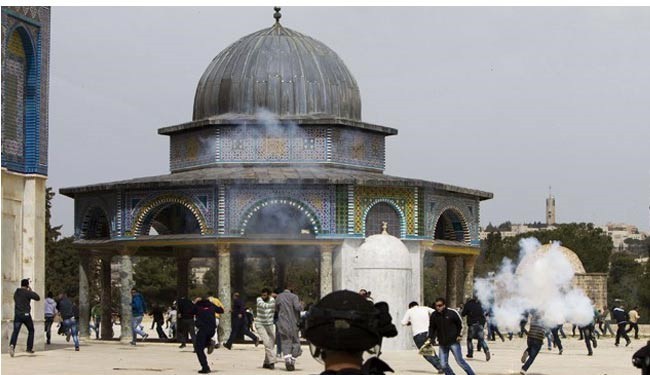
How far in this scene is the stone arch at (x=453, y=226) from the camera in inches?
1519

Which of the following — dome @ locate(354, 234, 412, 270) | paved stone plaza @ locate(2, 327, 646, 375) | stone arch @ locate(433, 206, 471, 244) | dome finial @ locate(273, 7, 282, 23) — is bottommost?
paved stone plaza @ locate(2, 327, 646, 375)

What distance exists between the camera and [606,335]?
164ft

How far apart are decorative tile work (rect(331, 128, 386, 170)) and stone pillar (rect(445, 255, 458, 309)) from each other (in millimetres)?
3620

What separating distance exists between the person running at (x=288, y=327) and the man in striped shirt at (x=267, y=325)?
0.72ft

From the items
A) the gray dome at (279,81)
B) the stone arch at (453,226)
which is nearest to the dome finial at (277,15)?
the gray dome at (279,81)

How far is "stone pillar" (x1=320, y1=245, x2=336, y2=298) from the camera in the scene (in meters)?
33.9

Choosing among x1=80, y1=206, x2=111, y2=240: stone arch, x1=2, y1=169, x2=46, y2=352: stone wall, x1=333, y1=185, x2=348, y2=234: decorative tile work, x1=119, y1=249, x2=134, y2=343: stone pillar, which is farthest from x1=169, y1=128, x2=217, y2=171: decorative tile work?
x1=2, y1=169, x2=46, y2=352: stone wall

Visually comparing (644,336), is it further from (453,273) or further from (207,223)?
(207,223)

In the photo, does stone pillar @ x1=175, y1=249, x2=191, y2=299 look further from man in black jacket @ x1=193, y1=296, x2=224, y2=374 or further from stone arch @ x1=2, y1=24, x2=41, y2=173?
man in black jacket @ x1=193, y1=296, x2=224, y2=374

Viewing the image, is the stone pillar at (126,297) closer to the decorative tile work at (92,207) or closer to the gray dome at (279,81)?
the decorative tile work at (92,207)

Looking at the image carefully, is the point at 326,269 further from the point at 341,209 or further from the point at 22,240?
the point at 22,240

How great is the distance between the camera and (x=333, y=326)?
5539 mm

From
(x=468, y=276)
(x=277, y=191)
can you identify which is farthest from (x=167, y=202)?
(x=468, y=276)

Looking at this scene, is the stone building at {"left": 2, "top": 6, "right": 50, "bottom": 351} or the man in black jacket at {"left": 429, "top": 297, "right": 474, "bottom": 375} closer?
the man in black jacket at {"left": 429, "top": 297, "right": 474, "bottom": 375}
